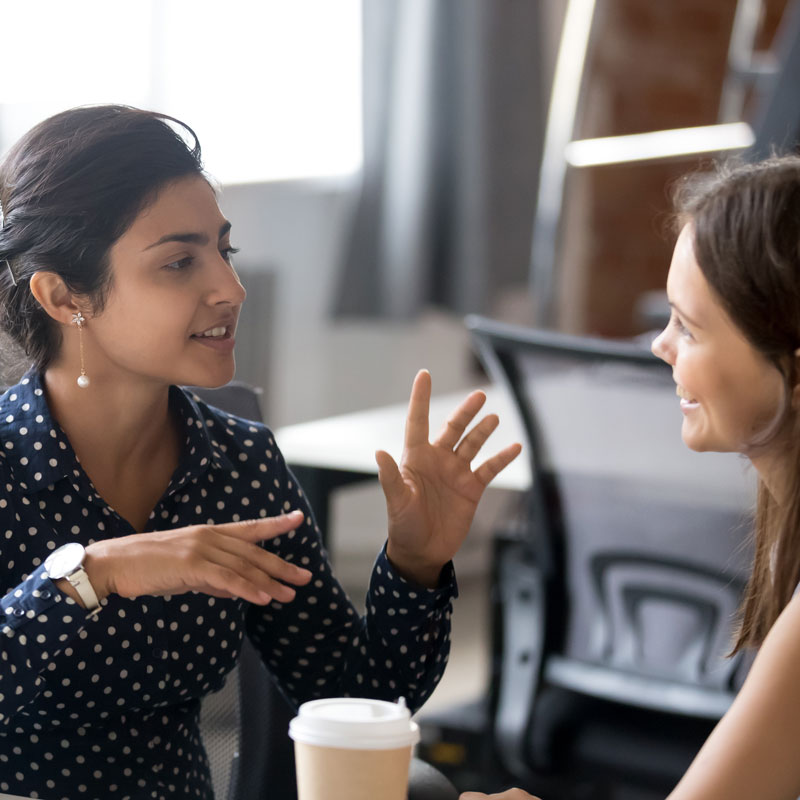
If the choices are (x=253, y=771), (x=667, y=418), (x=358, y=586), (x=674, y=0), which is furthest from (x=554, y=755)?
(x=674, y=0)

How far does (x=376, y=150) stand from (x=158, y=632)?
2511 mm

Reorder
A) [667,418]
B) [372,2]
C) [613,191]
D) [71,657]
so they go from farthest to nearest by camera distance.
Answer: [613,191], [372,2], [667,418], [71,657]

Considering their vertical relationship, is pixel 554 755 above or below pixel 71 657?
below

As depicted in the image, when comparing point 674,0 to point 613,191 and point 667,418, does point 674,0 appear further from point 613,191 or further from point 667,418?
point 667,418

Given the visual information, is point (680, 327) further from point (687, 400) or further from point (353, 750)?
point (353, 750)

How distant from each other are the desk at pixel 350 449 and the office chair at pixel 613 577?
92 mm

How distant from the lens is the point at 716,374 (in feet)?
3.14

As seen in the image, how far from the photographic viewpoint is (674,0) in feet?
13.9

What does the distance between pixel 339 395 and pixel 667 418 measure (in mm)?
1921

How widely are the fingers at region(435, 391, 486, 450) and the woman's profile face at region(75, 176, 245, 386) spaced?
199mm

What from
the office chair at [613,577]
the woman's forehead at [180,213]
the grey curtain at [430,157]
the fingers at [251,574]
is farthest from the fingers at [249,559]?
the grey curtain at [430,157]

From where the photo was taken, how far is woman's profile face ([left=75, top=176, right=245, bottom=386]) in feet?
3.50

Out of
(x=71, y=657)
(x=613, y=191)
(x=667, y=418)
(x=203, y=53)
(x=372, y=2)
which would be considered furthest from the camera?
(x=613, y=191)

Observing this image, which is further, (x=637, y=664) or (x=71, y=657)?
(x=637, y=664)
